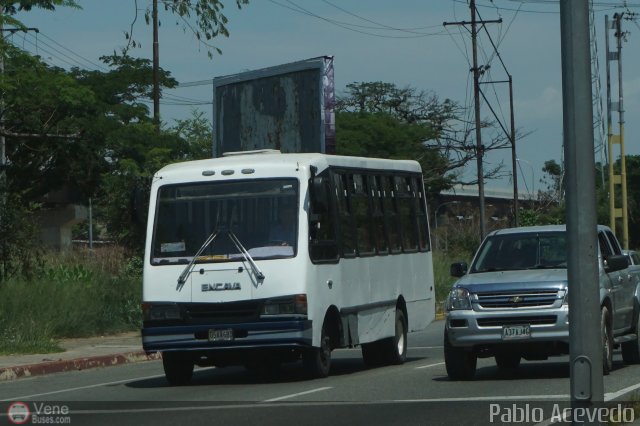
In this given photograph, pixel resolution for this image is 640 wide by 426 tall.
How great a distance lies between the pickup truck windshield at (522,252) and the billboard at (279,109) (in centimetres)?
639

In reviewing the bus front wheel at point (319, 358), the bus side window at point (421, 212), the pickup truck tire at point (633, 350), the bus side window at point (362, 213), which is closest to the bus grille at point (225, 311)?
the bus front wheel at point (319, 358)

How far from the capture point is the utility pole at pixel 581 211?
808 centimetres

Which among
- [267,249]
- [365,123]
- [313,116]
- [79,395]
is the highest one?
[365,123]

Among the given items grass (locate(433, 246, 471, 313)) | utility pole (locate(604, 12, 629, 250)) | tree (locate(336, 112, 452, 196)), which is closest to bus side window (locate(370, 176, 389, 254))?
grass (locate(433, 246, 471, 313))

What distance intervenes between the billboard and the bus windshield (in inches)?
238

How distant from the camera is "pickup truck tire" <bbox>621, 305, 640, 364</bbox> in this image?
56.1 ft

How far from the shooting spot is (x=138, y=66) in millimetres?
53125

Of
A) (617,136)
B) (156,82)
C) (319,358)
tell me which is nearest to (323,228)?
(319,358)

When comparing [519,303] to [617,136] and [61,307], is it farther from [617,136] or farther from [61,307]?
[617,136]

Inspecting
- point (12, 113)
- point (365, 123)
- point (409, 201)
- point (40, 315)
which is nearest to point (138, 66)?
point (365, 123)

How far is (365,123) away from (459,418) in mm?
53460

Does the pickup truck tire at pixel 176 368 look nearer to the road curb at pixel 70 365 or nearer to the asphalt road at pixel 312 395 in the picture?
the asphalt road at pixel 312 395

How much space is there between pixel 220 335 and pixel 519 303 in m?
3.56

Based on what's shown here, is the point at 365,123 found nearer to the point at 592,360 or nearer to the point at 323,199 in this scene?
the point at 323,199
